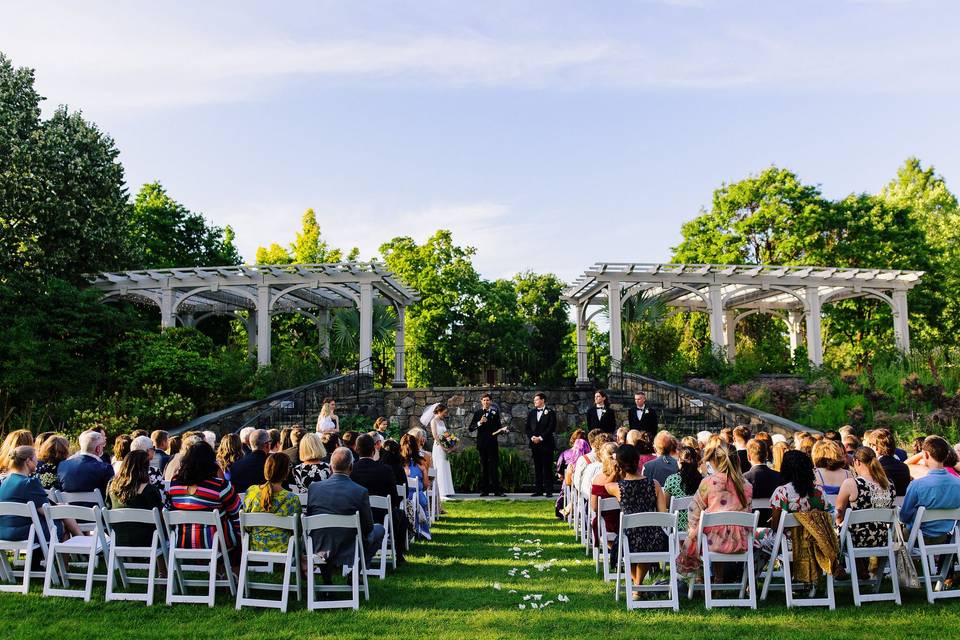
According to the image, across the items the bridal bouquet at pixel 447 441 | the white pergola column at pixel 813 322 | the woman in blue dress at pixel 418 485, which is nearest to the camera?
the woman in blue dress at pixel 418 485

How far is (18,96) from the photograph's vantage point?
21.6m

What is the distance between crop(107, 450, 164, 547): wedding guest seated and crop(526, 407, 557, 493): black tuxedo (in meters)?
7.88

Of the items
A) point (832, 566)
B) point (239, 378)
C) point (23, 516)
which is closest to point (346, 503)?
point (23, 516)

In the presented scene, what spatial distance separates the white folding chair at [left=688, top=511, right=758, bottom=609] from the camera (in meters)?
5.70

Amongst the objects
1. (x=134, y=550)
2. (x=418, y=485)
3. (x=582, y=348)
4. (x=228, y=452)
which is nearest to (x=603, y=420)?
(x=418, y=485)

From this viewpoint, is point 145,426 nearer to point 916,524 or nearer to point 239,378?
point 239,378

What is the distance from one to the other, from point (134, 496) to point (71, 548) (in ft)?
2.12

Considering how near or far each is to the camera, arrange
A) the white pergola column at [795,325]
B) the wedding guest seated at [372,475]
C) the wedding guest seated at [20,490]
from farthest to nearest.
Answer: the white pergola column at [795,325] → the wedding guest seated at [372,475] → the wedding guest seated at [20,490]

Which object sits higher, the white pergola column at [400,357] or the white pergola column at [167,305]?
the white pergola column at [167,305]

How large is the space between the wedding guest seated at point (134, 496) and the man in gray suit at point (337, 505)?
118 cm

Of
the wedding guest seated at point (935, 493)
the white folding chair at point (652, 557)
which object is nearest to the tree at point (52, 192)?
the white folding chair at point (652, 557)

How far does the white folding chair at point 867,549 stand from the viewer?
571cm

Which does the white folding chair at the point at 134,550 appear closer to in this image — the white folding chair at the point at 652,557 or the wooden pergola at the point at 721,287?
the white folding chair at the point at 652,557

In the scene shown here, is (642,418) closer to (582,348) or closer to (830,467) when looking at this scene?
(830,467)
